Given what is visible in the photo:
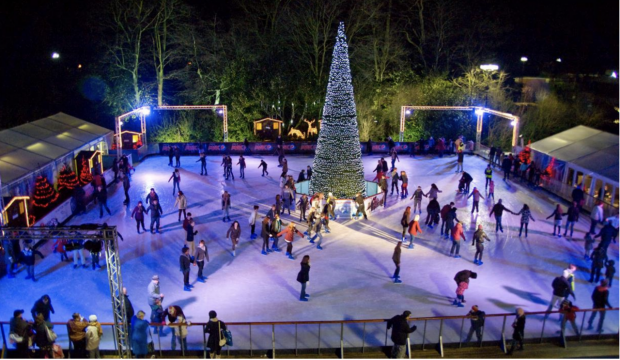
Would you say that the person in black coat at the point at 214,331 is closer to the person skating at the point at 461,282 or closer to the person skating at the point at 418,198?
the person skating at the point at 461,282

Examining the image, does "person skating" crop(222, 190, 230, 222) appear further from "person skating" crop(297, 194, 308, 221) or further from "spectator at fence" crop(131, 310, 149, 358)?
"spectator at fence" crop(131, 310, 149, 358)

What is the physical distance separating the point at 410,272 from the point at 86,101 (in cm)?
3623

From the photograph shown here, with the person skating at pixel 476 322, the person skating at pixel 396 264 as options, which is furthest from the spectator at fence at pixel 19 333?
the person skating at pixel 476 322

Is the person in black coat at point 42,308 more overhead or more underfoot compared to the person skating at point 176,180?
more underfoot

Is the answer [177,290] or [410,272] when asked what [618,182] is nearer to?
[410,272]

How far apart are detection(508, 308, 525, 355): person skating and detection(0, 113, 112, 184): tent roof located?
590 inches

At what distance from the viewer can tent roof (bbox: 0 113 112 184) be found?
60.2 feet

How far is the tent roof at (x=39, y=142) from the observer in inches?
723

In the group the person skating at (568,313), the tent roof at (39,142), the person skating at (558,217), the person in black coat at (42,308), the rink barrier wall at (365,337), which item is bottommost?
the rink barrier wall at (365,337)

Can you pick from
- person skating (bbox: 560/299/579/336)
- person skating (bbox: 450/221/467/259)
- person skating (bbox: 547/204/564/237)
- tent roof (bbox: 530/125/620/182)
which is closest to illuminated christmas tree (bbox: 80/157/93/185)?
person skating (bbox: 450/221/467/259)

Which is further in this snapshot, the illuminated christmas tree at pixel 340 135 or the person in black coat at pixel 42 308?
the illuminated christmas tree at pixel 340 135

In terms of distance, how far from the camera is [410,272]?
13.7m

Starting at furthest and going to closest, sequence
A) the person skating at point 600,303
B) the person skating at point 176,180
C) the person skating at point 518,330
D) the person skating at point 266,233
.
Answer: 1. the person skating at point 176,180
2. the person skating at point 266,233
3. the person skating at point 600,303
4. the person skating at point 518,330

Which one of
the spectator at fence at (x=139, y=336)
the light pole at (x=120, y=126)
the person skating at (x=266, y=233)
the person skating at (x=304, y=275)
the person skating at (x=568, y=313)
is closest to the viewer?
the spectator at fence at (x=139, y=336)
